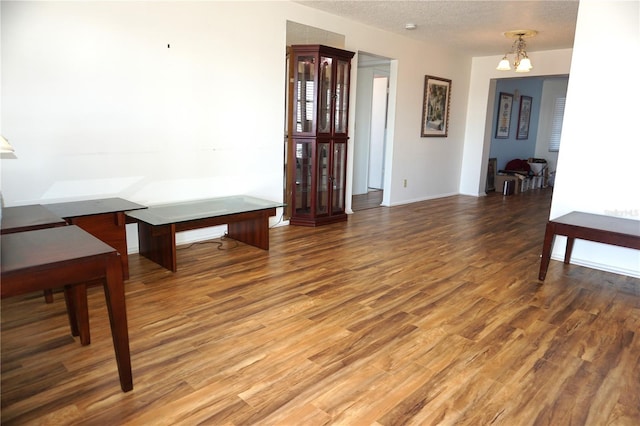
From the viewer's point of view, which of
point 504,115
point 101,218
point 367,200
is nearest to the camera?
point 101,218

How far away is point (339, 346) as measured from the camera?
231 cm

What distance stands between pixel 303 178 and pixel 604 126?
2.99 meters

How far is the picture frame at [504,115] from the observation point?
835 cm

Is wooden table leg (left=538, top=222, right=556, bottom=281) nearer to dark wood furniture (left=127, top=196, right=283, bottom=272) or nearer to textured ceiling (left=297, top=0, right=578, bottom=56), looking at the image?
dark wood furniture (left=127, top=196, right=283, bottom=272)

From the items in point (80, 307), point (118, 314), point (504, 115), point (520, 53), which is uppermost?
point (520, 53)

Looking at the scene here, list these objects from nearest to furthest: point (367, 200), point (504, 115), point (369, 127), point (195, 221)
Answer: point (195, 221), point (367, 200), point (369, 127), point (504, 115)

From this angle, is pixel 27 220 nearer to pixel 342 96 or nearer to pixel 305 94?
pixel 305 94

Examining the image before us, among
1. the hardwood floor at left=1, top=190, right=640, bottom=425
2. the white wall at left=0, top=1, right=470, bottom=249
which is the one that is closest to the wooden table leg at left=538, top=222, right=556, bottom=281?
the hardwood floor at left=1, top=190, right=640, bottom=425

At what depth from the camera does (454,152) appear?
7617 mm

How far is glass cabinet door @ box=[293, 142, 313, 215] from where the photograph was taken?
16.3 feet

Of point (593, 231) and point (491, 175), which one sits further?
point (491, 175)

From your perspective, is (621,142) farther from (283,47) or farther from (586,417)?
(283,47)

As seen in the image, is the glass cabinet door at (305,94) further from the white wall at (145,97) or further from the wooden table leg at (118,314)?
the wooden table leg at (118,314)

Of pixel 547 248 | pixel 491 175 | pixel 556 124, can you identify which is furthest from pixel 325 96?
pixel 556 124
